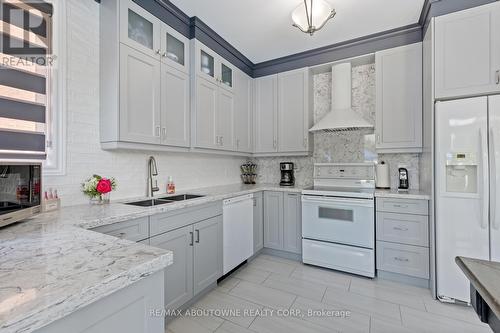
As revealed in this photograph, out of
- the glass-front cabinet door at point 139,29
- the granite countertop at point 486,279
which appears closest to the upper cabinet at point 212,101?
the glass-front cabinet door at point 139,29

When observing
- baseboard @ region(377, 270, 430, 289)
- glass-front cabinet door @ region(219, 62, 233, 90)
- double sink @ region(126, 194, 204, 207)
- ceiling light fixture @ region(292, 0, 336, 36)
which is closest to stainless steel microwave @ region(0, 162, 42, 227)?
double sink @ region(126, 194, 204, 207)

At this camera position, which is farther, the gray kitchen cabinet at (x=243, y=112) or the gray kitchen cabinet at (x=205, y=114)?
the gray kitchen cabinet at (x=243, y=112)

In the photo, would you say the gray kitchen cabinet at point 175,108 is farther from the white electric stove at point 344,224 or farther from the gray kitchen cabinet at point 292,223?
the white electric stove at point 344,224

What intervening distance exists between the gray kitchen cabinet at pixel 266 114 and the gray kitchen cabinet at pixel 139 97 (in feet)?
5.79

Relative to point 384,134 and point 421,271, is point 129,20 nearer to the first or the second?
point 384,134

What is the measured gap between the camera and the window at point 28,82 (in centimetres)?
150

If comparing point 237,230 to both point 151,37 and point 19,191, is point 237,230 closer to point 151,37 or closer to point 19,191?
point 19,191

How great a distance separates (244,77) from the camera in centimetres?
340

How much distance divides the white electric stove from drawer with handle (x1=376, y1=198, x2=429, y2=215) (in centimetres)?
10

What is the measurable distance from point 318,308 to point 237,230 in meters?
1.09

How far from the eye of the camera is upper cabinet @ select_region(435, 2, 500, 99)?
1.95m

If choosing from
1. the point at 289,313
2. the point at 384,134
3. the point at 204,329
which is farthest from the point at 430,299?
the point at 204,329

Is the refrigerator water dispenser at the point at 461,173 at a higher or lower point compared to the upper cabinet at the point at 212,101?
lower

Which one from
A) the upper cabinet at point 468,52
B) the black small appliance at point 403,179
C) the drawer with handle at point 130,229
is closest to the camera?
the drawer with handle at point 130,229
